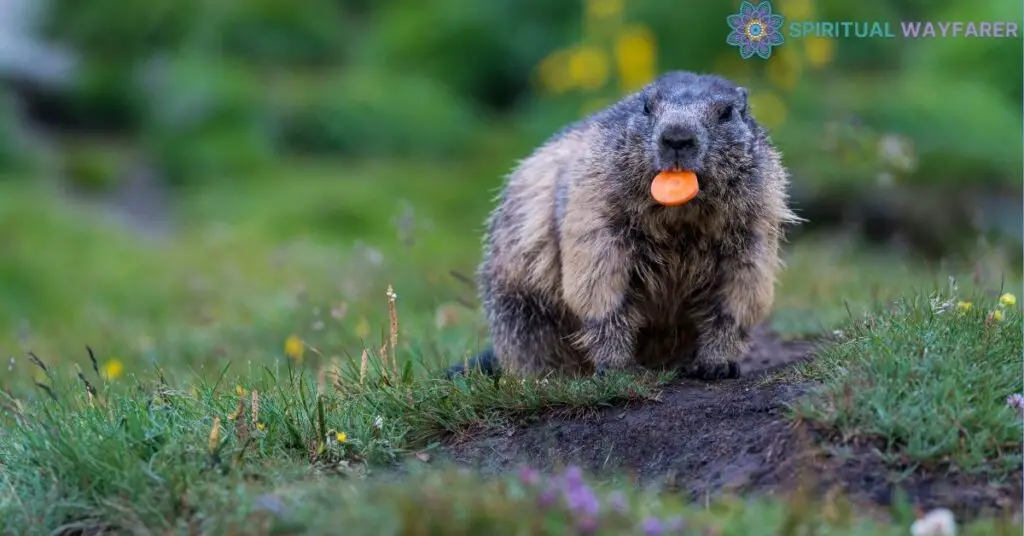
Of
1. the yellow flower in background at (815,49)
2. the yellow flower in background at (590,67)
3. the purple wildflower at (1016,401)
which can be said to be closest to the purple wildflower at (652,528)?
the purple wildflower at (1016,401)

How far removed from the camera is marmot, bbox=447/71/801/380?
5.11m

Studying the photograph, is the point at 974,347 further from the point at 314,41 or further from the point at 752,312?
the point at 314,41

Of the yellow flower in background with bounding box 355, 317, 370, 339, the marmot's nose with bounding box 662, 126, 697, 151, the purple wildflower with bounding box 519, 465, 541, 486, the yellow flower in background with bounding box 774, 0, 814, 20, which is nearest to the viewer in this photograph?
the purple wildflower with bounding box 519, 465, 541, 486

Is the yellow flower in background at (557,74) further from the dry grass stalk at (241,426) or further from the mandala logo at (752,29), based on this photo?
the dry grass stalk at (241,426)

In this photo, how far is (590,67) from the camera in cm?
1252

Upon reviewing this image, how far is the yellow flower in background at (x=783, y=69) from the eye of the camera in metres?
10.2

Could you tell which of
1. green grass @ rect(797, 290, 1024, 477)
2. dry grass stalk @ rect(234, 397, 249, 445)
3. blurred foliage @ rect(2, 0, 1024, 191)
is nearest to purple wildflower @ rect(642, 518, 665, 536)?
green grass @ rect(797, 290, 1024, 477)

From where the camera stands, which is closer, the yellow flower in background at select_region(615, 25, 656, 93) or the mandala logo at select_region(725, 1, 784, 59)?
the mandala logo at select_region(725, 1, 784, 59)

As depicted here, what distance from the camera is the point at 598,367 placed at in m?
5.36

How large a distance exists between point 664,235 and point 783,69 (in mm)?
6419

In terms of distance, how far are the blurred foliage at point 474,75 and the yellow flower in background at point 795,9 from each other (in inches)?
0.8

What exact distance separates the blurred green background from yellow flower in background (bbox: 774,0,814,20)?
30mm

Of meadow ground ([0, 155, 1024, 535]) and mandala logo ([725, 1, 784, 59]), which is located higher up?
mandala logo ([725, 1, 784, 59])

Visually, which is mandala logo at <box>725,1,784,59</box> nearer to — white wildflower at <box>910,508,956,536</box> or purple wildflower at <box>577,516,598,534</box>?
white wildflower at <box>910,508,956,536</box>
